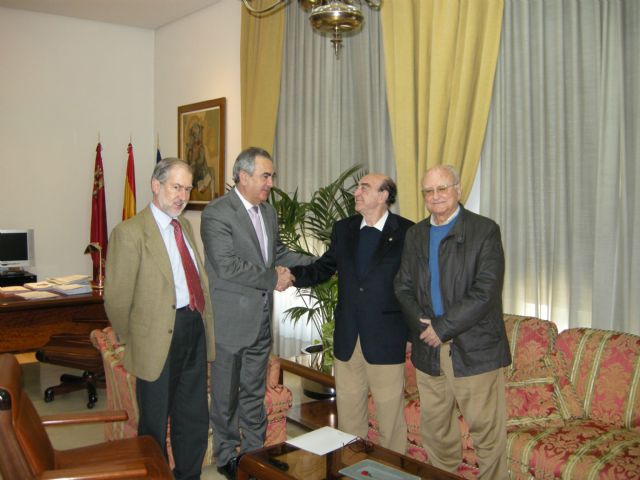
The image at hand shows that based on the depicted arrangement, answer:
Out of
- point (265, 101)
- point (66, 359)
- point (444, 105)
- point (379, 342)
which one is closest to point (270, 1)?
point (265, 101)

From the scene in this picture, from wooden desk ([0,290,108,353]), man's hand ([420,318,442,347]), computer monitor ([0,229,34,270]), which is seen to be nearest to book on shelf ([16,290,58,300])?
wooden desk ([0,290,108,353])

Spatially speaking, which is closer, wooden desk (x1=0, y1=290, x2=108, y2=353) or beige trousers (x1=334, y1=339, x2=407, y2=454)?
beige trousers (x1=334, y1=339, x2=407, y2=454)

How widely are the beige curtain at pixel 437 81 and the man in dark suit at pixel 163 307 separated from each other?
82.9 inches

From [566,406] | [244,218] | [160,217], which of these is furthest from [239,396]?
[566,406]

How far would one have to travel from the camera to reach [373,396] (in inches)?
133

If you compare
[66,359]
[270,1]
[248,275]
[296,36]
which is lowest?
[66,359]

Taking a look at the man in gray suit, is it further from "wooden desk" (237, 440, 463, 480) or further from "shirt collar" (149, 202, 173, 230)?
"wooden desk" (237, 440, 463, 480)

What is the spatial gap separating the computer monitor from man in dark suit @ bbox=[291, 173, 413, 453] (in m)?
4.70

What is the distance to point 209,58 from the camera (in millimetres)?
7289

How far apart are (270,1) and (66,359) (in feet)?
12.4

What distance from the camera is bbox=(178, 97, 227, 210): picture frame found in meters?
7.07

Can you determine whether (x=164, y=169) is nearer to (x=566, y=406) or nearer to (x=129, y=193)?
(x=566, y=406)

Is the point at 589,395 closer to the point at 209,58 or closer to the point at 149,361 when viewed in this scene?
the point at 149,361

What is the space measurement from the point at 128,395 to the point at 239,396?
0.58 m
